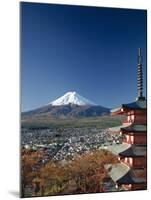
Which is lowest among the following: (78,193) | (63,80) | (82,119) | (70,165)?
(78,193)

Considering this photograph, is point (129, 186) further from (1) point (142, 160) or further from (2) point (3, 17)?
(2) point (3, 17)

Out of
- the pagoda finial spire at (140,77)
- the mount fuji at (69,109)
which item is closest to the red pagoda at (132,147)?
the pagoda finial spire at (140,77)

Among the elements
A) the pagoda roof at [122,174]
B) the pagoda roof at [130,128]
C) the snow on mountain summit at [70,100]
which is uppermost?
the snow on mountain summit at [70,100]

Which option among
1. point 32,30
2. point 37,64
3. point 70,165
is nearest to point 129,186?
point 70,165

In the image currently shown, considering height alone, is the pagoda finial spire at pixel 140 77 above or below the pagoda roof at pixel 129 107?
above

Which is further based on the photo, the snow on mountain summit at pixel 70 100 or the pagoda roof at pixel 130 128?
the pagoda roof at pixel 130 128

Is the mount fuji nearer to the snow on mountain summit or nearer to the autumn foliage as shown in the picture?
the snow on mountain summit

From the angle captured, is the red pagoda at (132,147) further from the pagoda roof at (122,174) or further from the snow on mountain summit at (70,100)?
the snow on mountain summit at (70,100)
